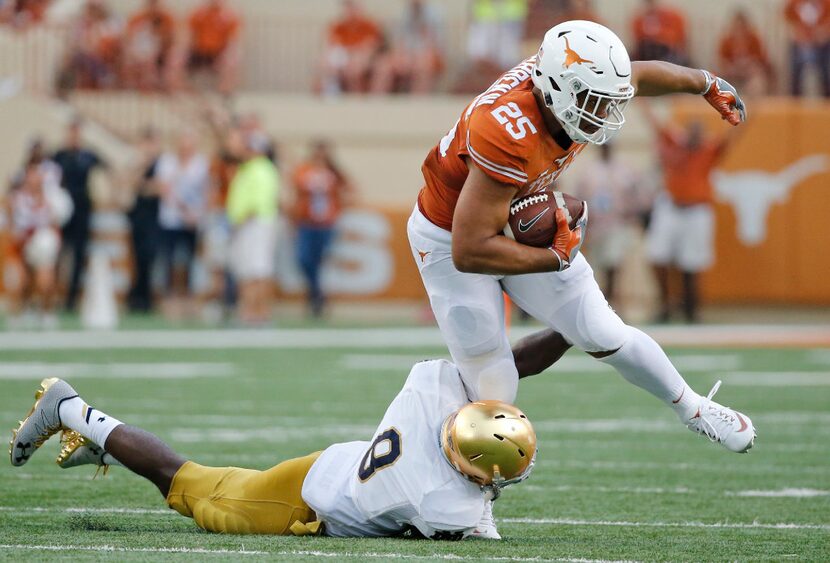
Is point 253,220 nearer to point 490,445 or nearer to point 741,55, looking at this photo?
point 741,55

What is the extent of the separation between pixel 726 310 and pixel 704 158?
6.51 ft

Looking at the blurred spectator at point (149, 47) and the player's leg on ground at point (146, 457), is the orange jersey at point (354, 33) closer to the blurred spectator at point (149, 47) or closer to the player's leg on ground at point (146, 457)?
the blurred spectator at point (149, 47)

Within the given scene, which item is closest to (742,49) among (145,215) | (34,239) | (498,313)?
(145,215)

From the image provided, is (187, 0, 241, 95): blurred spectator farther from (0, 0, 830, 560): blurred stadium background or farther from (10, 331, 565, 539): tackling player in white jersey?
(10, 331, 565, 539): tackling player in white jersey

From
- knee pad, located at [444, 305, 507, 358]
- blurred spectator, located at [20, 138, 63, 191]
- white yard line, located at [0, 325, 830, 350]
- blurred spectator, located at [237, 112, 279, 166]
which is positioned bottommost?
white yard line, located at [0, 325, 830, 350]

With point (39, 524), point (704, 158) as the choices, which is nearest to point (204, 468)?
point (39, 524)

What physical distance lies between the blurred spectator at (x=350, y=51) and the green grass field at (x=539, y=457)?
5.14 meters

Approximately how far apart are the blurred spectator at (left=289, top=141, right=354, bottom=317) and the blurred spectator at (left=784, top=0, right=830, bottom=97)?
202 inches

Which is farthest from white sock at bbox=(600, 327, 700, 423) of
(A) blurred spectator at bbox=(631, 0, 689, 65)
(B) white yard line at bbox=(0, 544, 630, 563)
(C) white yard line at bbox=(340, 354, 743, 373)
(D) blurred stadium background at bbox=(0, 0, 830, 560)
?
(A) blurred spectator at bbox=(631, 0, 689, 65)

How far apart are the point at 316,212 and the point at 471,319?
30.8ft

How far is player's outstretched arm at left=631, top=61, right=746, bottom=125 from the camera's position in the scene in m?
5.17

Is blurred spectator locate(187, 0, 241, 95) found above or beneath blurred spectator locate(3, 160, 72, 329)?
above

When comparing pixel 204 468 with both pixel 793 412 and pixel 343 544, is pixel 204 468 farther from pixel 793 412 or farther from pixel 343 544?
pixel 793 412

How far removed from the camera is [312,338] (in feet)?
40.4
